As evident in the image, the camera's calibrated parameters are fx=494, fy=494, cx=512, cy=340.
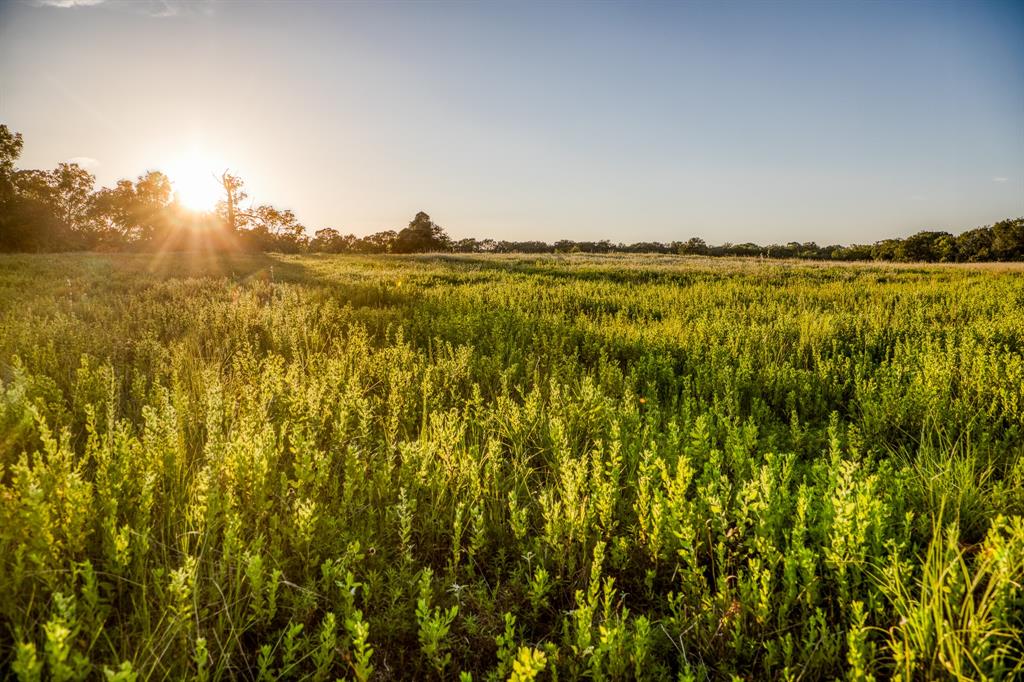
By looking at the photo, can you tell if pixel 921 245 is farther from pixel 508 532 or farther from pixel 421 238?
pixel 508 532

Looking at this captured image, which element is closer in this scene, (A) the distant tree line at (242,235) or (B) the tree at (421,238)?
(A) the distant tree line at (242,235)

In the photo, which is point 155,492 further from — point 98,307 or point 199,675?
point 98,307

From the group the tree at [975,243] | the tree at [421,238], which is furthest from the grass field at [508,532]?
the tree at [975,243]

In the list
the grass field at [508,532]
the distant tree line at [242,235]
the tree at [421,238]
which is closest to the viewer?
the grass field at [508,532]

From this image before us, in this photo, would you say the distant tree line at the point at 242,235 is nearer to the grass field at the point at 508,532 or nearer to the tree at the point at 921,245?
the tree at the point at 921,245

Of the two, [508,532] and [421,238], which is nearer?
[508,532]

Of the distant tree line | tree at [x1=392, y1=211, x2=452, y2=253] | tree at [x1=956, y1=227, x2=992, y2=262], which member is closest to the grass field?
the distant tree line

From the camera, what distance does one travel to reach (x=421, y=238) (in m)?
76.0

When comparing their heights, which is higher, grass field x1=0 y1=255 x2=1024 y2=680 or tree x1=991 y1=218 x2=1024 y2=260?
tree x1=991 y1=218 x2=1024 y2=260

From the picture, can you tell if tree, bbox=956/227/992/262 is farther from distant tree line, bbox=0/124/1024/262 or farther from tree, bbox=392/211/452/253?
tree, bbox=392/211/452/253

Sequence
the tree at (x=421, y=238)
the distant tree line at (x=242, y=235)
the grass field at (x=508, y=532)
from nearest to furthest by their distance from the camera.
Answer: the grass field at (x=508, y=532) → the distant tree line at (x=242, y=235) → the tree at (x=421, y=238)

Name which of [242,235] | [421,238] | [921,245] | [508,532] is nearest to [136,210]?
[242,235]

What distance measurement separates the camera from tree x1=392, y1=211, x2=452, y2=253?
7300 centimetres

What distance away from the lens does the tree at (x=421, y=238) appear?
73.0 metres
